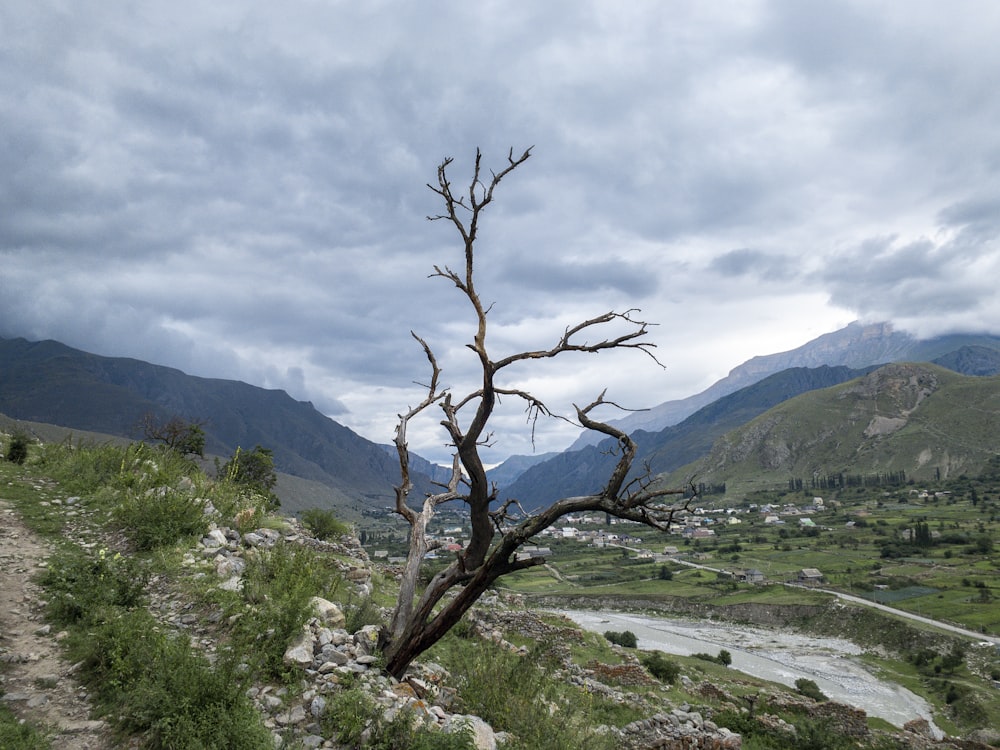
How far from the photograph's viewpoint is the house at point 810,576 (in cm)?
10425

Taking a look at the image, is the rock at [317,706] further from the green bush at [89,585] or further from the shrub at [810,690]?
the shrub at [810,690]

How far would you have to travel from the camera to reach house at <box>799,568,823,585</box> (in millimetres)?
104250

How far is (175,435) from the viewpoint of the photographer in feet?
111

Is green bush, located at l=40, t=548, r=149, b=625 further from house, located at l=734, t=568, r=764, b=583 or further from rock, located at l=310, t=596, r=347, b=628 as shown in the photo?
house, located at l=734, t=568, r=764, b=583

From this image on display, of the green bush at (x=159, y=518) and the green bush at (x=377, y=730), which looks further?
the green bush at (x=159, y=518)

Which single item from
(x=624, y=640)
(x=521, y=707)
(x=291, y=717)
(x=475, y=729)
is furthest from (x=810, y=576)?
(x=291, y=717)

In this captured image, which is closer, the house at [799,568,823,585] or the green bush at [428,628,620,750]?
the green bush at [428,628,620,750]

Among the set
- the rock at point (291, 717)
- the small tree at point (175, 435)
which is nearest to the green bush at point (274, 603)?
the rock at point (291, 717)

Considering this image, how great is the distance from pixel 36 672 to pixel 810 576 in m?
125

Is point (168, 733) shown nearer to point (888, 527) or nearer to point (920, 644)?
point (920, 644)

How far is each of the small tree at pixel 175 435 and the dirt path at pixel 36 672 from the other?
2175 cm

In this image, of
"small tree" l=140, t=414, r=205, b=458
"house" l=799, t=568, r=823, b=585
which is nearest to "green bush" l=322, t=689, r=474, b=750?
"small tree" l=140, t=414, r=205, b=458

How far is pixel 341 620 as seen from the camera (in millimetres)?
9977

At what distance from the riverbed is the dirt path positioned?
144 ft
